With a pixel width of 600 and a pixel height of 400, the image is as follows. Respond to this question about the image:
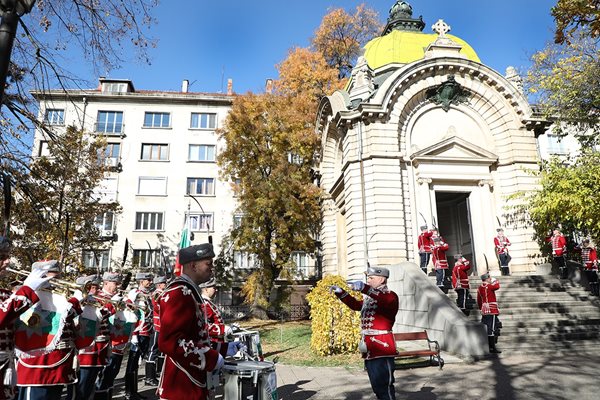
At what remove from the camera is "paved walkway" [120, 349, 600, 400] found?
7.00 meters

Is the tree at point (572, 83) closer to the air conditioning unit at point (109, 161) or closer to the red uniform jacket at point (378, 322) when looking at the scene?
the red uniform jacket at point (378, 322)

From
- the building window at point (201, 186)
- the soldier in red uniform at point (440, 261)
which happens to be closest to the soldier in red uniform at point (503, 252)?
the soldier in red uniform at point (440, 261)

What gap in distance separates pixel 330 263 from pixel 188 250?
19.2 metres

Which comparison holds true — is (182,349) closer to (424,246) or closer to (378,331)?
(378,331)

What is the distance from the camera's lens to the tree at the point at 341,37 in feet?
94.0

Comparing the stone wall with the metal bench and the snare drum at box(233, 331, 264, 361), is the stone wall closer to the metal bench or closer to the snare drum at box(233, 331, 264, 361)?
the metal bench

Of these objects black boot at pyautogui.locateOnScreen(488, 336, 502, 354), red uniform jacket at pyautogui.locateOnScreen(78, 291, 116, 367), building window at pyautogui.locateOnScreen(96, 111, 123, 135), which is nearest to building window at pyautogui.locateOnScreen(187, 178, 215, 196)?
building window at pyautogui.locateOnScreen(96, 111, 123, 135)

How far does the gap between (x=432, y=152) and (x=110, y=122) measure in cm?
2821

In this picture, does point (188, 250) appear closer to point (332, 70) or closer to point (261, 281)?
point (261, 281)

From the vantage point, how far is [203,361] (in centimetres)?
311

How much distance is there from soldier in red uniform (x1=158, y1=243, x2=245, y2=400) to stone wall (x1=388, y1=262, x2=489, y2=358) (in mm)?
8574

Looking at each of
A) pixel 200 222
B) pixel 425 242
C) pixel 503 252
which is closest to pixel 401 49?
pixel 425 242

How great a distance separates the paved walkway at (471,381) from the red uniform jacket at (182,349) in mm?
4471

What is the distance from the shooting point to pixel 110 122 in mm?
33781
